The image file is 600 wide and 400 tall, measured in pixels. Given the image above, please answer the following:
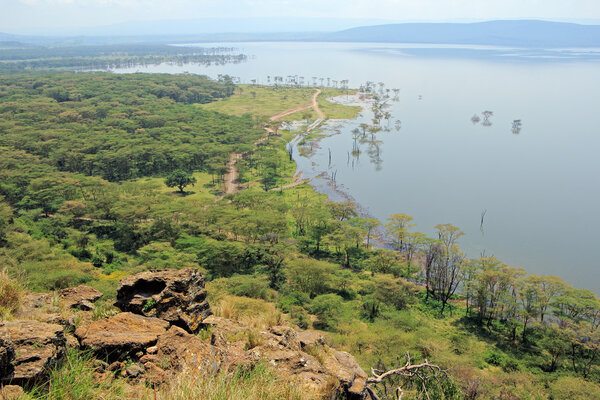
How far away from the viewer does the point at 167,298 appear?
29.9ft

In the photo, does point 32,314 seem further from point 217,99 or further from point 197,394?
point 217,99

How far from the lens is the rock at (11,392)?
13.5ft

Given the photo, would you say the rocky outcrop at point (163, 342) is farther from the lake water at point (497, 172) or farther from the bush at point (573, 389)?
the lake water at point (497, 172)

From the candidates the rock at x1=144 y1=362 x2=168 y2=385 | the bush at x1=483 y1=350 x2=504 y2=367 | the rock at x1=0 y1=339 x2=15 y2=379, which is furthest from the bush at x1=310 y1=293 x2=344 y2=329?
the rock at x1=0 y1=339 x2=15 y2=379

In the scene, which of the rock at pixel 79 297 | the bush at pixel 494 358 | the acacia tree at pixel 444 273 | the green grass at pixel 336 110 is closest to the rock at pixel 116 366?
the rock at pixel 79 297

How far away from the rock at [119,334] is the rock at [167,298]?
2.38ft

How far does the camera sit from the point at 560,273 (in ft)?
108

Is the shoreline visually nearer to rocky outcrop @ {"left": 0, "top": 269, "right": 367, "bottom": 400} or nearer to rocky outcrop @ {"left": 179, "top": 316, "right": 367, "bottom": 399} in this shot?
rocky outcrop @ {"left": 179, "top": 316, "right": 367, "bottom": 399}

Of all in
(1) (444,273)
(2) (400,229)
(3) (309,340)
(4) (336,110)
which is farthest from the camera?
(4) (336,110)

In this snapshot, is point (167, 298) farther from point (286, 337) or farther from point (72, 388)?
point (72, 388)

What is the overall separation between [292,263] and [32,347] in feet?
79.9

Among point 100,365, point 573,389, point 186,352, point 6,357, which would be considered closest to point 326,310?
point 573,389

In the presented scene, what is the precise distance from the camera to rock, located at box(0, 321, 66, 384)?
189 inches

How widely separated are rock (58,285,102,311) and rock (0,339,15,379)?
160 inches
